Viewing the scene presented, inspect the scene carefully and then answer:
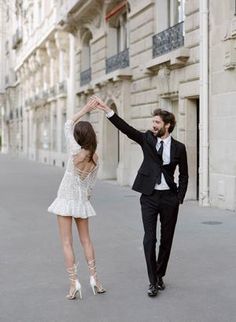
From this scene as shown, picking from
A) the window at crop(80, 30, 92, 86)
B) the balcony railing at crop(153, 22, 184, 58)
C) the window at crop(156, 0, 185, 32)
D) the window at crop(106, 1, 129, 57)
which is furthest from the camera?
the window at crop(80, 30, 92, 86)

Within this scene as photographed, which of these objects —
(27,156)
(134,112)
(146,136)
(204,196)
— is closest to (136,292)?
(146,136)

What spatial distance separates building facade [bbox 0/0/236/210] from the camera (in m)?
11.6

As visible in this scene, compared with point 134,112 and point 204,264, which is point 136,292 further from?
point 134,112

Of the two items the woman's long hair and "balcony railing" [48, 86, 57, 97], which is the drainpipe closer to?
the woman's long hair

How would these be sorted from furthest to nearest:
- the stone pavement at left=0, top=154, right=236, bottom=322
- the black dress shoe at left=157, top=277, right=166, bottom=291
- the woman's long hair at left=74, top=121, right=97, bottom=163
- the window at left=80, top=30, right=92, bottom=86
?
the window at left=80, top=30, right=92, bottom=86, the black dress shoe at left=157, top=277, right=166, bottom=291, the woman's long hair at left=74, top=121, right=97, bottom=163, the stone pavement at left=0, top=154, right=236, bottom=322

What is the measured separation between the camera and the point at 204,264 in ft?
21.2

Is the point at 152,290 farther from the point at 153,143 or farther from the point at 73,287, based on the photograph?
the point at 153,143

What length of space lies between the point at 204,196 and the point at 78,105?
1382 cm

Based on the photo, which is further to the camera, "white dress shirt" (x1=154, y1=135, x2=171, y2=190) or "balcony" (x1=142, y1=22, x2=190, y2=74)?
"balcony" (x1=142, y1=22, x2=190, y2=74)

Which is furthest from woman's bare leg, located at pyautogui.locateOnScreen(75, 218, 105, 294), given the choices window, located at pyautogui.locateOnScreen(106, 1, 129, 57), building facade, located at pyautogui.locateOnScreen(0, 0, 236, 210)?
window, located at pyautogui.locateOnScreen(106, 1, 129, 57)

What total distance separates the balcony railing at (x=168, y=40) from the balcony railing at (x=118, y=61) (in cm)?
283

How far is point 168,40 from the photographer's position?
1449 centimetres

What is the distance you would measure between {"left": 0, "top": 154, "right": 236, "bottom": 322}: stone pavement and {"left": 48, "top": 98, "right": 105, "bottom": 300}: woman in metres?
0.33

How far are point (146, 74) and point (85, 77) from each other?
8.23 metres
